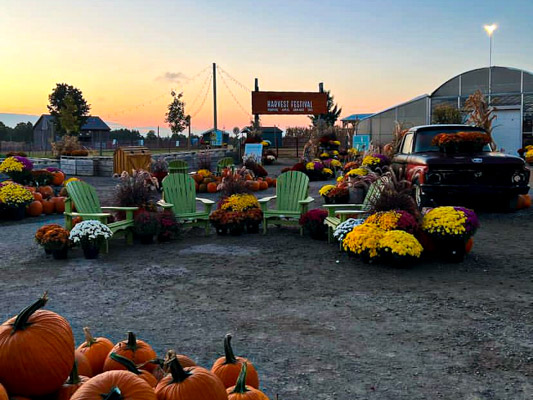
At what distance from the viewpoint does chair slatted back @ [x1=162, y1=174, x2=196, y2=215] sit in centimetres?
973

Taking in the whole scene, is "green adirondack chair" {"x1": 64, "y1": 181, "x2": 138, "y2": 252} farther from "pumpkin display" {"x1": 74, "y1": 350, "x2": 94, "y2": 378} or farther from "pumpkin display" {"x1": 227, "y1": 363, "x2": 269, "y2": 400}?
"pumpkin display" {"x1": 227, "y1": 363, "x2": 269, "y2": 400}

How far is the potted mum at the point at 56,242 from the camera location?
7.45 m

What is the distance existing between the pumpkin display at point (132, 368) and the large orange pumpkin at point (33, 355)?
0.50 ft

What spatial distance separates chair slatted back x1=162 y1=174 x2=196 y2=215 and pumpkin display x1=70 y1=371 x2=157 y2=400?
8.28m

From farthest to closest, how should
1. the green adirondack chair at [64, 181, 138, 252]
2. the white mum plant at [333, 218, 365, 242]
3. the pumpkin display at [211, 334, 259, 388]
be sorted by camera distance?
the green adirondack chair at [64, 181, 138, 252]
the white mum plant at [333, 218, 365, 242]
the pumpkin display at [211, 334, 259, 388]

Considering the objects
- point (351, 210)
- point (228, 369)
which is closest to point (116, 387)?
point (228, 369)

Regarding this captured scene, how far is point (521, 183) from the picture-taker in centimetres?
1048

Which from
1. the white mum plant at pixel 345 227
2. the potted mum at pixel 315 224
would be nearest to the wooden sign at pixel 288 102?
the potted mum at pixel 315 224

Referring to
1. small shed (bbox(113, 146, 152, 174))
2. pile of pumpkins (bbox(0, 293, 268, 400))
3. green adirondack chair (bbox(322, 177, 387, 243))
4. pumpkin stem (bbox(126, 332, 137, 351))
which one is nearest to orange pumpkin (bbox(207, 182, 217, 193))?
small shed (bbox(113, 146, 152, 174))

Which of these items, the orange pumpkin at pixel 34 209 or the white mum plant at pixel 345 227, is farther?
the orange pumpkin at pixel 34 209

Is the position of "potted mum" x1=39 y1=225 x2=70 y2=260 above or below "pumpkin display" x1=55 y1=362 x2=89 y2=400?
below

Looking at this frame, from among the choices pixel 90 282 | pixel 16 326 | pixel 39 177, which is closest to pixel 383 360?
pixel 16 326

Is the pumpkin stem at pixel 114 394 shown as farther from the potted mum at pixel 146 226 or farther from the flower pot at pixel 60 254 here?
the potted mum at pixel 146 226

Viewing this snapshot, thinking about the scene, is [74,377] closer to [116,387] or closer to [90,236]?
[116,387]
